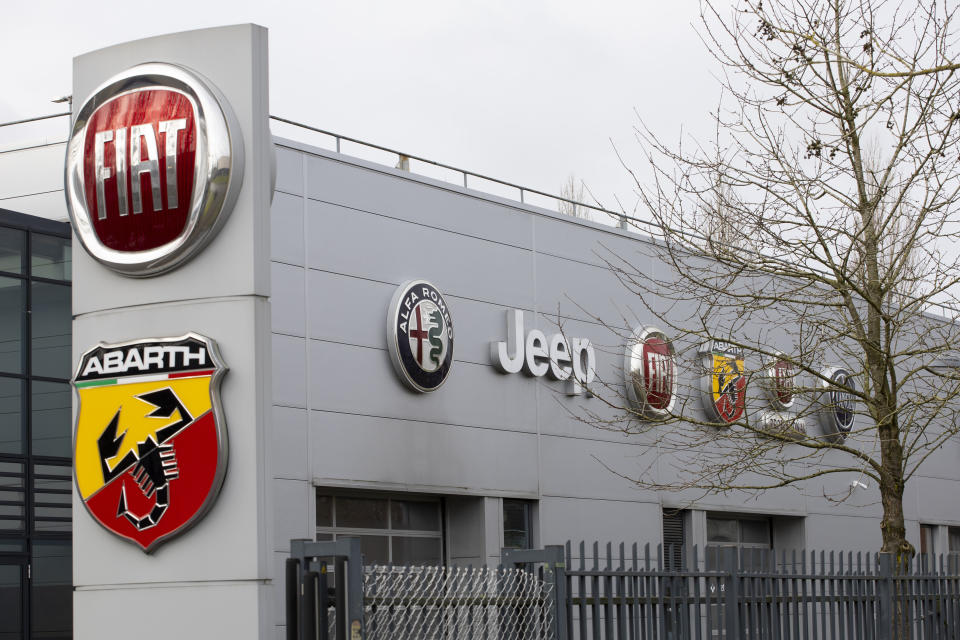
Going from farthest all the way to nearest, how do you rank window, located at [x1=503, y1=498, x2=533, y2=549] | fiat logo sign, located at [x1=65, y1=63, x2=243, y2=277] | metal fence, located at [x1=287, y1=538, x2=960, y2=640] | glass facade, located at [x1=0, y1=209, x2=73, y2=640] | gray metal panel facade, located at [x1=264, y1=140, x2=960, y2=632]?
window, located at [x1=503, y1=498, x2=533, y2=549], glass facade, located at [x1=0, y1=209, x2=73, y2=640], gray metal panel facade, located at [x1=264, y1=140, x2=960, y2=632], fiat logo sign, located at [x1=65, y1=63, x2=243, y2=277], metal fence, located at [x1=287, y1=538, x2=960, y2=640]

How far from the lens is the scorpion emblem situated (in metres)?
8.64

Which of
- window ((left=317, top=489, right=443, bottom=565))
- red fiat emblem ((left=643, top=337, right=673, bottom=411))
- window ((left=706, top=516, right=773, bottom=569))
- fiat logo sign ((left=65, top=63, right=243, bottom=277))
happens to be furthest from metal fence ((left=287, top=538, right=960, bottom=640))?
window ((left=706, top=516, right=773, bottom=569))

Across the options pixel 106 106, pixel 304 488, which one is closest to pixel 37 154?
pixel 304 488

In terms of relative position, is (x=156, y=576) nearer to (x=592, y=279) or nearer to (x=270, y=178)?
(x=270, y=178)

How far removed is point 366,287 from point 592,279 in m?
5.20

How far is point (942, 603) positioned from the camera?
13.3 metres

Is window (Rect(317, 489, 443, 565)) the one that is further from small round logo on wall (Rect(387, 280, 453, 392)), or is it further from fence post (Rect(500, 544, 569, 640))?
fence post (Rect(500, 544, 569, 640))

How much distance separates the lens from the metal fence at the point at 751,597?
948 centimetres

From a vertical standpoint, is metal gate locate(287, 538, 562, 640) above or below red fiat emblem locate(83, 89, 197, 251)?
below

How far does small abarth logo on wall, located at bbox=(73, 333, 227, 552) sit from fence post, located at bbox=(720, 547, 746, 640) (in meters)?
4.15

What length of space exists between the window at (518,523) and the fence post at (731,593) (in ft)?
30.6

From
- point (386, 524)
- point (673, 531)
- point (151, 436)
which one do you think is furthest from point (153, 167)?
point (673, 531)

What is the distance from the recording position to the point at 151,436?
28.6 ft

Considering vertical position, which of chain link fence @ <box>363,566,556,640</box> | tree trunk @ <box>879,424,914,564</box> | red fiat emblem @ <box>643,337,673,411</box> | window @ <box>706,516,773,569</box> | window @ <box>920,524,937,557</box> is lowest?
window @ <box>920,524,937,557</box>
